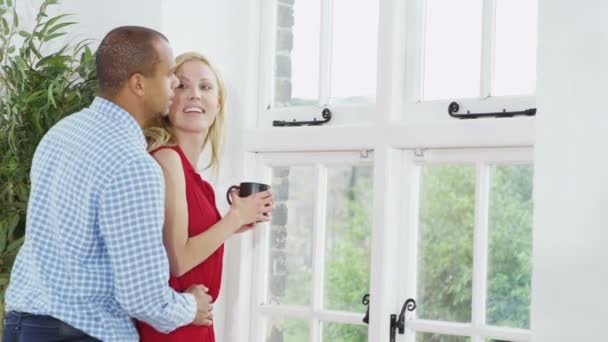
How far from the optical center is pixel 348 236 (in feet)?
10.6

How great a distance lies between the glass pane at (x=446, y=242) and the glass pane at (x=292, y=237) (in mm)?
456

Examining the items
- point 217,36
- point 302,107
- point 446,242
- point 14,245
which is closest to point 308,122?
point 302,107

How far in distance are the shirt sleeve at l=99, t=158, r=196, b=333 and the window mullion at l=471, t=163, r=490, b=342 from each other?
95 centimetres

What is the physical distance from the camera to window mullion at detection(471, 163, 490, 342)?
9.31ft

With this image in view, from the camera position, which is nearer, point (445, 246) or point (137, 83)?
point (137, 83)

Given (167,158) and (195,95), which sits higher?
(195,95)

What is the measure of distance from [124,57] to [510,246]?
3.78 feet

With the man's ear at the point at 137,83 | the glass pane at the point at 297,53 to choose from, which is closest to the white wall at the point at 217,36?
the glass pane at the point at 297,53

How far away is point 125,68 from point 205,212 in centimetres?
53

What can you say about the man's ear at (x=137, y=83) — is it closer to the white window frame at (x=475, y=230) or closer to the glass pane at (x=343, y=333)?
the white window frame at (x=475, y=230)

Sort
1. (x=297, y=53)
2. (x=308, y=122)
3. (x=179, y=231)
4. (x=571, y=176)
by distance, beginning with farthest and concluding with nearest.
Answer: (x=297, y=53), (x=308, y=122), (x=179, y=231), (x=571, y=176)

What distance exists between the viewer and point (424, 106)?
302cm

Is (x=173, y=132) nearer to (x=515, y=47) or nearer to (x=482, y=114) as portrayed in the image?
(x=482, y=114)

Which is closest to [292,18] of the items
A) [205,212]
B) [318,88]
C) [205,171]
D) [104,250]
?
[318,88]
